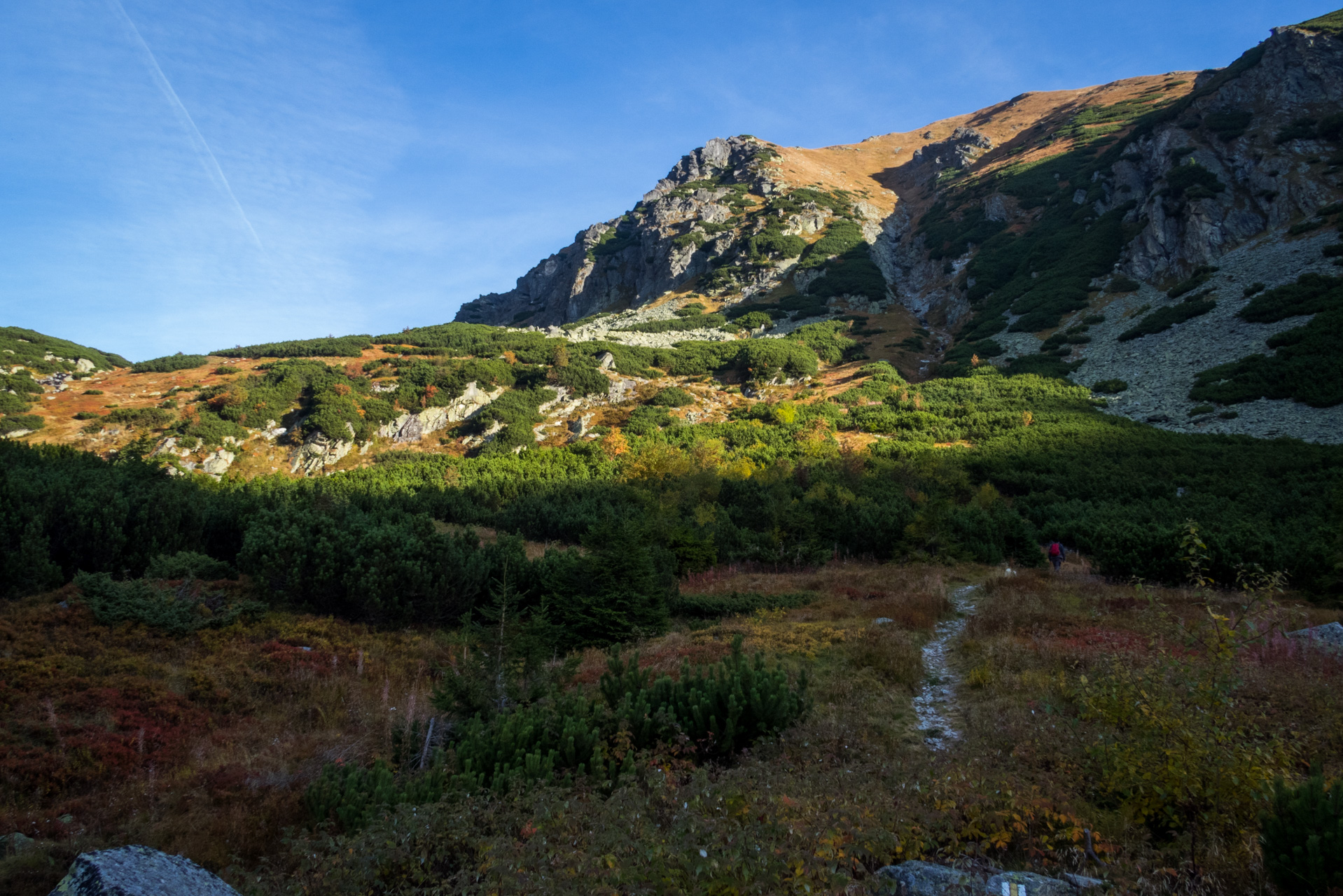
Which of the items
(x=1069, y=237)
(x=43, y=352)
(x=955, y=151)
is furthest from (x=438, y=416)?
(x=955, y=151)

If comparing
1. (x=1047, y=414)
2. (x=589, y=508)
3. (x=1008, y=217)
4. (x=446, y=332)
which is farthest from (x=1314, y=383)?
(x=446, y=332)

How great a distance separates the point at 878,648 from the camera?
922cm

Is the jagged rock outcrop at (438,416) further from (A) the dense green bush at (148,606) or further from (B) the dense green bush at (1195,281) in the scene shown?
(B) the dense green bush at (1195,281)

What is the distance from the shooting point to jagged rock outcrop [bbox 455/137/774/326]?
265ft

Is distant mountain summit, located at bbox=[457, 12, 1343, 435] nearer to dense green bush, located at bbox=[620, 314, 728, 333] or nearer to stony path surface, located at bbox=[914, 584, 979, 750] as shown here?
dense green bush, located at bbox=[620, 314, 728, 333]

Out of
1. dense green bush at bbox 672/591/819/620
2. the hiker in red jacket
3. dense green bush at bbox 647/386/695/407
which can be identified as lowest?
the hiker in red jacket

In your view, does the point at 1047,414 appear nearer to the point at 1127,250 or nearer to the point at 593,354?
the point at 1127,250

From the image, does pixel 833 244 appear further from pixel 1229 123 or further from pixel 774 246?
pixel 1229 123

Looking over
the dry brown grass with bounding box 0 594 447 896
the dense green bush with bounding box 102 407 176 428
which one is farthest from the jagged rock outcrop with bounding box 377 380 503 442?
the dry brown grass with bounding box 0 594 447 896

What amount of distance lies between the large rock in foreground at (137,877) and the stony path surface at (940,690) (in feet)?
19.0

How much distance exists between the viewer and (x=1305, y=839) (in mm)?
2795

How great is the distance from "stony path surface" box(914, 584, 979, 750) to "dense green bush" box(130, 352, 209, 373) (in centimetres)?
5098

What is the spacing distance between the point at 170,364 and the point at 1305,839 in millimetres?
57217

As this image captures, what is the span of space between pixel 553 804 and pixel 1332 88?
72.7 meters
